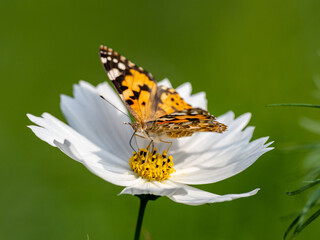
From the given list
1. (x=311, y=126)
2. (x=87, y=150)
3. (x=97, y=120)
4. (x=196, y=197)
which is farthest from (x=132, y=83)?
(x=311, y=126)

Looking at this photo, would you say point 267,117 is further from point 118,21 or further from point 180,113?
point 118,21

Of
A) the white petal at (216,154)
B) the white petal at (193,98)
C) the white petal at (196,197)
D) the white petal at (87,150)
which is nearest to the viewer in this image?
the white petal at (196,197)

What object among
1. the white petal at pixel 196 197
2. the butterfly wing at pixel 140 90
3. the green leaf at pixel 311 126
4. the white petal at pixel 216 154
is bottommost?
the white petal at pixel 196 197

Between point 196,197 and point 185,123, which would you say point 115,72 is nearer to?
point 185,123

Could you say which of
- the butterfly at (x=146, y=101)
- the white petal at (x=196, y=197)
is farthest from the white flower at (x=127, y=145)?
the butterfly at (x=146, y=101)

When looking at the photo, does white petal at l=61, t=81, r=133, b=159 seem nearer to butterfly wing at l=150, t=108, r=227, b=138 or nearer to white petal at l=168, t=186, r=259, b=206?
butterfly wing at l=150, t=108, r=227, b=138

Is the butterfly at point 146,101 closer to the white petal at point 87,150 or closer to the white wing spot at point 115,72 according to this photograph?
the white wing spot at point 115,72

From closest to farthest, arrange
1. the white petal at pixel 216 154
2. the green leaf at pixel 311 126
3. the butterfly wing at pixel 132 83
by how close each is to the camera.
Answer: the green leaf at pixel 311 126 < the white petal at pixel 216 154 < the butterfly wing at pixel 132 83
